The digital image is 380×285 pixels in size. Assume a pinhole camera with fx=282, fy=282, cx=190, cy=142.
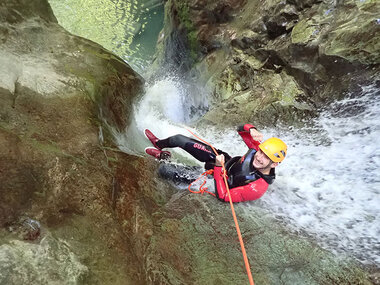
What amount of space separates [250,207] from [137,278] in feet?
7.13

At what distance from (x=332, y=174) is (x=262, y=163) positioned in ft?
5.18

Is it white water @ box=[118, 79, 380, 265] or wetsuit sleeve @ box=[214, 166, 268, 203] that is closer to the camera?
white water @ box=[118, 79, 380, 265]

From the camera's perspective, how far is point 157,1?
18422 millimetres

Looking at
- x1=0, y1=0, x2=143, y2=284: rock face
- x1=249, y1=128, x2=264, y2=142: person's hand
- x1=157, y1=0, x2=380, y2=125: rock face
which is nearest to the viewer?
x1=0, y1=0, x2=143, y2=284: rock face

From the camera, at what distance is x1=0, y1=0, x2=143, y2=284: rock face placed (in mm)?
2480

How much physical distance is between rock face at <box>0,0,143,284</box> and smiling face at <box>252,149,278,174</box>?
1.98 meters

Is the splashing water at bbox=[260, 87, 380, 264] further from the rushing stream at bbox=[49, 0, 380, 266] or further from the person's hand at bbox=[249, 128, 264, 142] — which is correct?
the person's hand at bbox=[249, 128, 264, 142]

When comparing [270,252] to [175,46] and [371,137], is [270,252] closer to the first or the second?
[371,137]

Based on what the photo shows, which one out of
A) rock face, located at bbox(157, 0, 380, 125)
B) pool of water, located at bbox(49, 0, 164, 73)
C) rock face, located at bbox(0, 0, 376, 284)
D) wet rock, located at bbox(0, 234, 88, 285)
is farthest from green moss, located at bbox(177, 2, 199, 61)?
wet rock, located at bbox(0, 234, 88, 285)

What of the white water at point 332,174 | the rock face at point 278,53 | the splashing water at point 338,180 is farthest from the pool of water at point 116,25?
the splashing water at point 338,180

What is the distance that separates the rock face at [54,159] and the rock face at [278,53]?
136 inches

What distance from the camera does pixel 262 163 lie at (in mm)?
4121

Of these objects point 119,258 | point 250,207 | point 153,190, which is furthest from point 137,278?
point 250,207

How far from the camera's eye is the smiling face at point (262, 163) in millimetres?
4094
